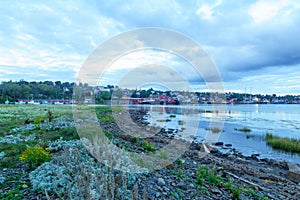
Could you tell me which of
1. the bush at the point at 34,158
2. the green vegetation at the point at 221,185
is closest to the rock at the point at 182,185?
the green vegetation at the point at 221,185

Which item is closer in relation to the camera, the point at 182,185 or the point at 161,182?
the point at 161,182

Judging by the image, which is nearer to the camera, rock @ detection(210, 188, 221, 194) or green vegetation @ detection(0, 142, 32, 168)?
rock @ detection(210, 188, 221, 194)

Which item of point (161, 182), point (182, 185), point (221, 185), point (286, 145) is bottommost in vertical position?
point (286, 145)

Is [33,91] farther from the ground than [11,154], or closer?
farther from the ground

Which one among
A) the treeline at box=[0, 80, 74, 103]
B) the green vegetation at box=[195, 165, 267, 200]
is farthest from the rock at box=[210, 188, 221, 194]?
the treeline at box=[0, 80, 74, 103]

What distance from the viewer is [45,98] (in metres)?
94.1

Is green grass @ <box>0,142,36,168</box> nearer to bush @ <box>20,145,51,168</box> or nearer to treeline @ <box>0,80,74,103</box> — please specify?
bush @ <box>20,145,51,168</box>

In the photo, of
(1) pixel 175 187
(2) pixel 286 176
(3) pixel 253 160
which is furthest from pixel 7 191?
(3) pixel 253 160

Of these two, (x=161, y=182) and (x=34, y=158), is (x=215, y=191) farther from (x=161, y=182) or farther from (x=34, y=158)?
(x=34, y=158)

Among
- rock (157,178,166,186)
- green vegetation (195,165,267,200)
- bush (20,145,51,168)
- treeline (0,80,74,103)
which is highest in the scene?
treeline (0,80,74,103)

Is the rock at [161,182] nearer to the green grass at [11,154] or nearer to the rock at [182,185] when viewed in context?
the rock at [182,185]

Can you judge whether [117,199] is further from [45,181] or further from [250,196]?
[250,196]

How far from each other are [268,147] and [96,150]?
55.0ft

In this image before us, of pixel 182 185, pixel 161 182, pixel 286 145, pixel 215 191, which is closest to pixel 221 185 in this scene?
pixel 215 191
